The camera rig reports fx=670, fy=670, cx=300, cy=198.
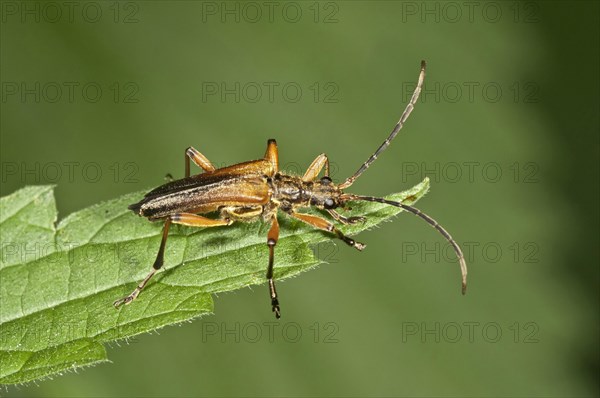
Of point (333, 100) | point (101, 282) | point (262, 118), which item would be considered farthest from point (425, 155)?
point (101, 282)

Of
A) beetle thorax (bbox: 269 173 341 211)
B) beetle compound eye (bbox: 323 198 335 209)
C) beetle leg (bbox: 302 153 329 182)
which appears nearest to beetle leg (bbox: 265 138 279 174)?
beetle thorax (bbox: 269 173 341 211)

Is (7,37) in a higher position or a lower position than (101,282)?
higher

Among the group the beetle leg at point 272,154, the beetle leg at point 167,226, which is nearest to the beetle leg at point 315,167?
the beetle leg at point 272,154

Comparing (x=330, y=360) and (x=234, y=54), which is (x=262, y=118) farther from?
(x=330, y=360)

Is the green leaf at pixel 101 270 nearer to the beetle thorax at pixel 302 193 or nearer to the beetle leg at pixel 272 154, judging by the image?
the beetle thorax at pixel 302 193

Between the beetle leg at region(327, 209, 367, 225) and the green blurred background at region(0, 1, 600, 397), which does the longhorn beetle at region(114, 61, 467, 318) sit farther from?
the green blurred background at region(0, 1, 600, 397)

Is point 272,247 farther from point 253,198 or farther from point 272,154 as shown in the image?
point 272,154
